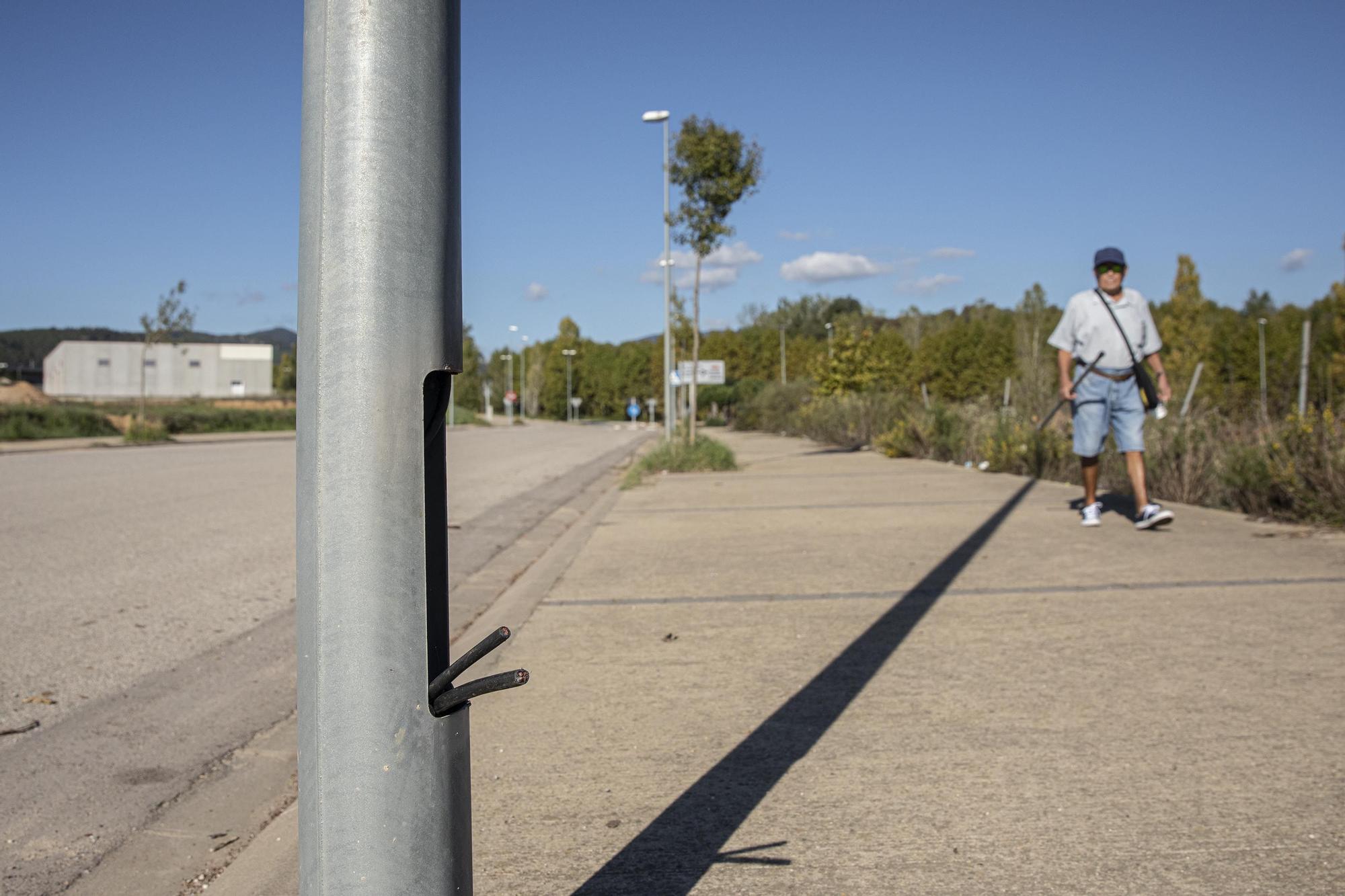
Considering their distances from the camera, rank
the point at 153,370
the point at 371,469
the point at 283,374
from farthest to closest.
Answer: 1. the point at 283,374
2. the point at 153,370
3. the point at 371,469

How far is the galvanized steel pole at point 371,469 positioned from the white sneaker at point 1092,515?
6918mm

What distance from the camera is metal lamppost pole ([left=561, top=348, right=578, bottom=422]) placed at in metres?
89.2

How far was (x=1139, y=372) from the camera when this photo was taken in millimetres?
7578

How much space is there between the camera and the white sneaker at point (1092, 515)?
7.64 meters

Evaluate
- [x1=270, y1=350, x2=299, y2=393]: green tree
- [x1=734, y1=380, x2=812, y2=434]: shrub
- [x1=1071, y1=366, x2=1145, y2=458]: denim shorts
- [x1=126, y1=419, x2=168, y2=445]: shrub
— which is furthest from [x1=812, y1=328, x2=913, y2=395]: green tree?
[x1=270, y1=350, x2=299, y2=393]: green tree

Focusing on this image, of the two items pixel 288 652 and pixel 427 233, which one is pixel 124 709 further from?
pixel 427 233

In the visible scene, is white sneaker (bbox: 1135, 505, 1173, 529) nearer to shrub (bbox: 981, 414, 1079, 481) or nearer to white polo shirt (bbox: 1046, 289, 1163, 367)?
white polo shirt (bbox: 1046, 289, 1163, 367)

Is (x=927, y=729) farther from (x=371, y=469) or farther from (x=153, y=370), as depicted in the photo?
(x=153, y=370)

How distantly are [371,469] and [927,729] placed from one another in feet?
8.03

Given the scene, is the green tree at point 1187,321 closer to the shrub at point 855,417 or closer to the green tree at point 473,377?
the shrub at point 855,417

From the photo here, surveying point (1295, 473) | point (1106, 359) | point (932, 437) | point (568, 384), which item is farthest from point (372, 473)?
point (568, 384)

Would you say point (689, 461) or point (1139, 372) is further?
point (689, 461)

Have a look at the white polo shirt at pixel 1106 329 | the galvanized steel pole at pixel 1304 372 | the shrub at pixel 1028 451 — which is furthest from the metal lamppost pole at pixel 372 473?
the shrub at pixel 1028 451

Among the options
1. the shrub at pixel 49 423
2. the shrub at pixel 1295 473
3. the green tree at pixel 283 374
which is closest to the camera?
the shrub at pixel 1295 473
